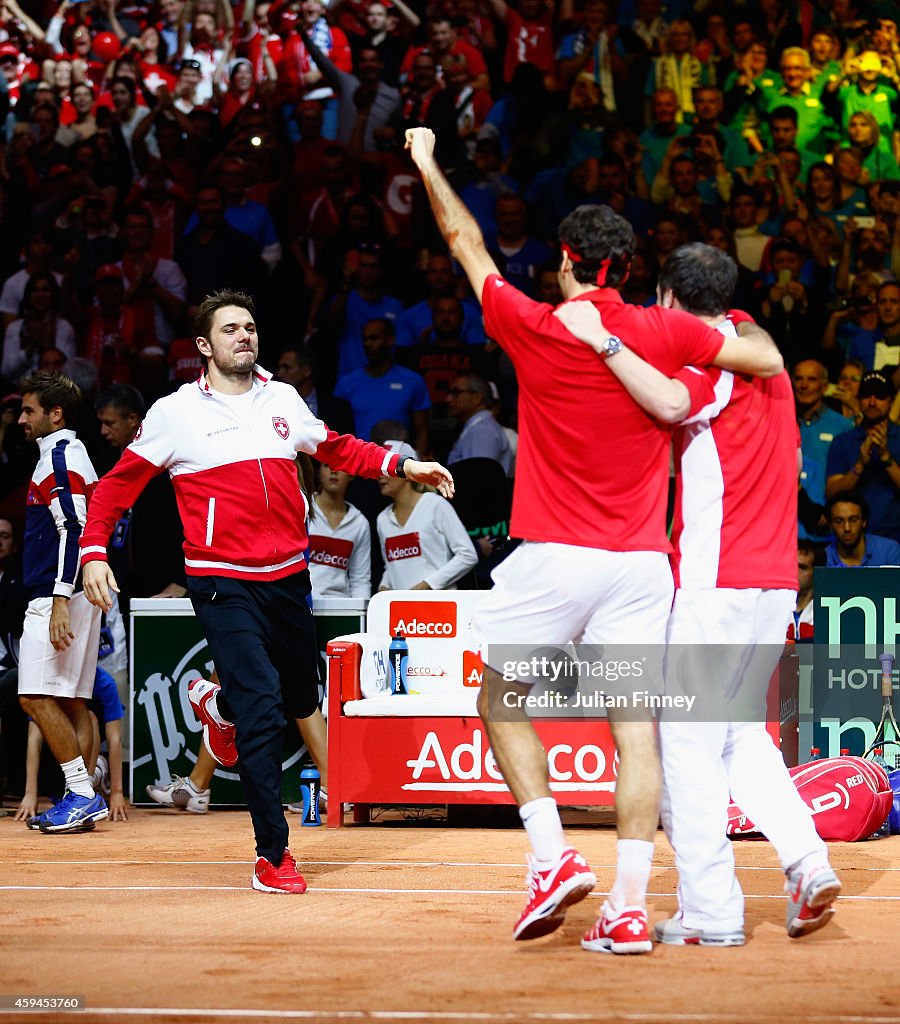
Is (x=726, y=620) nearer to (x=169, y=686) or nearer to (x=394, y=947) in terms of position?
(x=394, y=947)

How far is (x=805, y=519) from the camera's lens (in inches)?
402

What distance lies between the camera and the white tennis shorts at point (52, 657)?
841cm

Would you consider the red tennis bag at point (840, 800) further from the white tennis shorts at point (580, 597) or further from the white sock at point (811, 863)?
the white tennis shorts at point (580, 597)

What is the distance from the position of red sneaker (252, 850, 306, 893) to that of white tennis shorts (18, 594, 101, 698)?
2.67m

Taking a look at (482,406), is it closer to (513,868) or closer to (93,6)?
(513,868)

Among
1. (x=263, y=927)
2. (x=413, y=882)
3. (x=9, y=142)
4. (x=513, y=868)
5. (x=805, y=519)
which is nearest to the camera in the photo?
(x=263, y=927)

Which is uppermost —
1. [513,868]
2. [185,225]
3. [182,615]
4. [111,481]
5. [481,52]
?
[481,52]

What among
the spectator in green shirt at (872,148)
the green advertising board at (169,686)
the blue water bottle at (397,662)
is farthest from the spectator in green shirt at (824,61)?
the blue water bottle at (397,662)

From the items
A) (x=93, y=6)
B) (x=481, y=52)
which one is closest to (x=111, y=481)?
(x=481, y=52)

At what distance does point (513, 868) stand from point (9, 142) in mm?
10616

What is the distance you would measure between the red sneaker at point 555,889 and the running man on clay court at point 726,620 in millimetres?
369

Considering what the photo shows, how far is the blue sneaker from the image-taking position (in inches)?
323

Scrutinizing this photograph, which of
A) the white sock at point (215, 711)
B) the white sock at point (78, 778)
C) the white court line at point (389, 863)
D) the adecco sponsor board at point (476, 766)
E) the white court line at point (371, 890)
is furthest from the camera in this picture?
Answer: the white sock at point (78, 778)

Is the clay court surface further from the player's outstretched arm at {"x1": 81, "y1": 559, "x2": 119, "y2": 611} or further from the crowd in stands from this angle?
the crowd in stands
